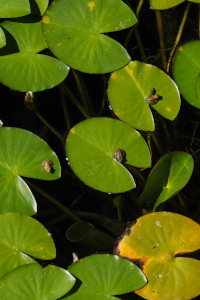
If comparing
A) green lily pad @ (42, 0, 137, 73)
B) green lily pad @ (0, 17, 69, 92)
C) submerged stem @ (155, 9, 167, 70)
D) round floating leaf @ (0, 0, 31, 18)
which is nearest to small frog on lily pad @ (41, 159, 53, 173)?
green lily pad @ (0, 17, 69, 92)

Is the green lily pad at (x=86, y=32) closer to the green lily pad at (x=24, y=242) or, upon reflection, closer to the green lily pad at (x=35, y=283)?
Answer: the green lily pad at (x=24, y=242)

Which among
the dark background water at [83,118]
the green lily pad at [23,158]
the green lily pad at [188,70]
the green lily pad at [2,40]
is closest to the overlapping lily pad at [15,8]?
the green lily pad at [2,40]

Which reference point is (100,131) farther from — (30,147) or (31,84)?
(31,84)

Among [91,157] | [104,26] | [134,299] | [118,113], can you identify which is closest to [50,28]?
[104,26]

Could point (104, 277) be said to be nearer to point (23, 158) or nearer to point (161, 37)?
point (23, 158)

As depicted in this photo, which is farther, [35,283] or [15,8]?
[15,8]

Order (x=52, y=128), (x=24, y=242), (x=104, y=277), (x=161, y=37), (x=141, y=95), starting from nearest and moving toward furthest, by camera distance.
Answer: (x=104, y=277) → (x=24, y=242) → (x=141, y=95) → (x=52, y=128) → (x=161, y=37)

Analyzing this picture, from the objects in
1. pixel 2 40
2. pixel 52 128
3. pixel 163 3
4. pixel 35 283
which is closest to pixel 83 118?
pixel 52 128
